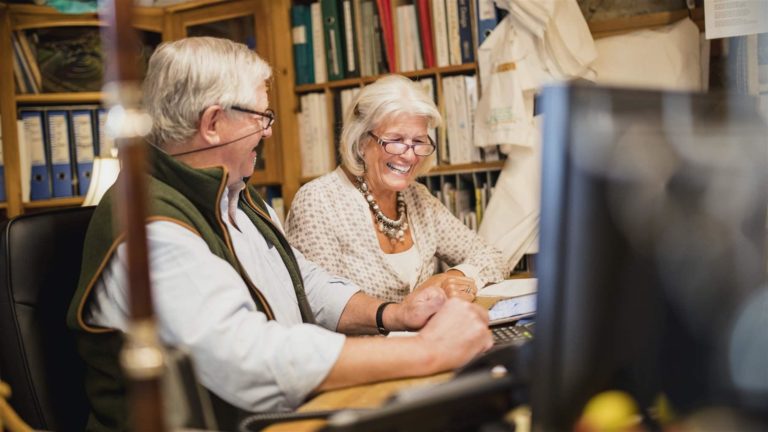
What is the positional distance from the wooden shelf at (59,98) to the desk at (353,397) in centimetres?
249

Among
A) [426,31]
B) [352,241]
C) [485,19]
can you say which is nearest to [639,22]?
[485,19]

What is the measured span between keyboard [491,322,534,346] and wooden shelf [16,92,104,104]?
2.37 meters

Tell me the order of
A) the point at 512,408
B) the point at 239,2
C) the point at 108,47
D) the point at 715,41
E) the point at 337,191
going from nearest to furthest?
the point at 108,47, the point at 512,408, the point at 337,191, the point at 715,41, the point at 239,2

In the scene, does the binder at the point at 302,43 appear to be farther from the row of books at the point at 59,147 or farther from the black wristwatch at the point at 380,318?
the black wristwatch at the point at 380,318

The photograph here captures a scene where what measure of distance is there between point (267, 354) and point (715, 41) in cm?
236

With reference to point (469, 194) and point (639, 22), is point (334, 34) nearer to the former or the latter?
point (469, 194)

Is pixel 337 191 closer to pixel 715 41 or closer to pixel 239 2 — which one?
pixel 239 2

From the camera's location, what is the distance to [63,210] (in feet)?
4.38

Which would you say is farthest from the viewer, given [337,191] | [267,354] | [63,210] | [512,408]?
[337,191]

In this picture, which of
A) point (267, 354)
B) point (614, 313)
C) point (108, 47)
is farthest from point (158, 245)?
point (614, 313)

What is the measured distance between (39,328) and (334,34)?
213cm

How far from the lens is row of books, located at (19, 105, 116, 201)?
301cm

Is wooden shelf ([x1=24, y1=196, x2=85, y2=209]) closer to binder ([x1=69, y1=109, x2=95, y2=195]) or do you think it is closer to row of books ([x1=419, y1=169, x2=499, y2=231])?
binder ([x1=69, y1=109, x2=95, y2=195])

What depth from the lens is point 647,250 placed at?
2.17 feet
